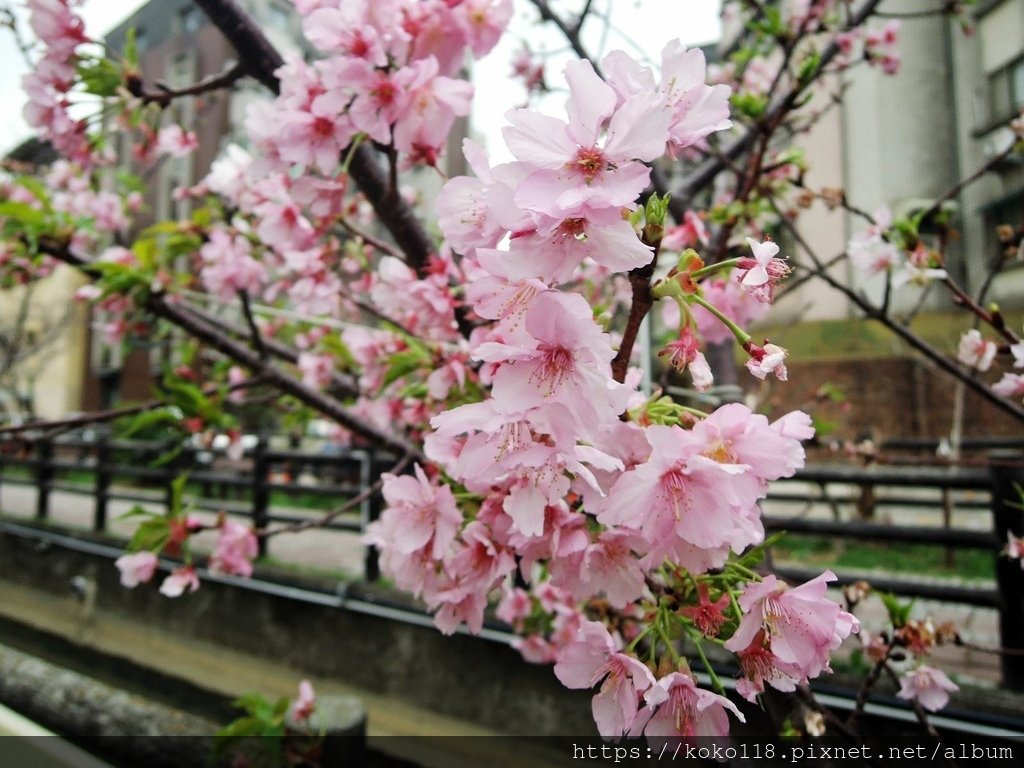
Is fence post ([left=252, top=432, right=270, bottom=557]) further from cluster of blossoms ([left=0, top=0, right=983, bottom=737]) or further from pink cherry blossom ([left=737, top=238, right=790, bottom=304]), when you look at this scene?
pink cherry blossom ([left=737, top=238, right=790, bottom=304])

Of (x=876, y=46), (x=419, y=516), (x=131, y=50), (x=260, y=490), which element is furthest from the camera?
(x=260, y=490)

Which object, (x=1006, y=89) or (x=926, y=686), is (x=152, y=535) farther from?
(x=1006, y=89)

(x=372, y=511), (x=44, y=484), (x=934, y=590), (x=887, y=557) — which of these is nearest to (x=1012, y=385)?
(x=934, y=590)

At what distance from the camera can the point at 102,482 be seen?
6395mm

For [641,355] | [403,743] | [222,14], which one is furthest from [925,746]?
[222,14]

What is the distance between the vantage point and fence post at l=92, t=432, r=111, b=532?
620 centimetres

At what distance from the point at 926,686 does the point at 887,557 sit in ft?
16.7

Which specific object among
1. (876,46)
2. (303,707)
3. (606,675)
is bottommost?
(303,707)

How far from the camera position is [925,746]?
6.70ft

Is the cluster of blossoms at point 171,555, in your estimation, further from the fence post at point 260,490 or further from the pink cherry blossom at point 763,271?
the fence post at point 260,490

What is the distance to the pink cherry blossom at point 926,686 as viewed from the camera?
1.44m

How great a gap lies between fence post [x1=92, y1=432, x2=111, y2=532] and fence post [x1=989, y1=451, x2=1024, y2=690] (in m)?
7.17

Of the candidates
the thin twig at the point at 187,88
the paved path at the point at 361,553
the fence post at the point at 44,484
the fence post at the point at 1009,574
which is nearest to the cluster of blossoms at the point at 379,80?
the thin twig at the point at 187,88

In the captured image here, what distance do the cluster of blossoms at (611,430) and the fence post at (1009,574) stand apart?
2.40m
